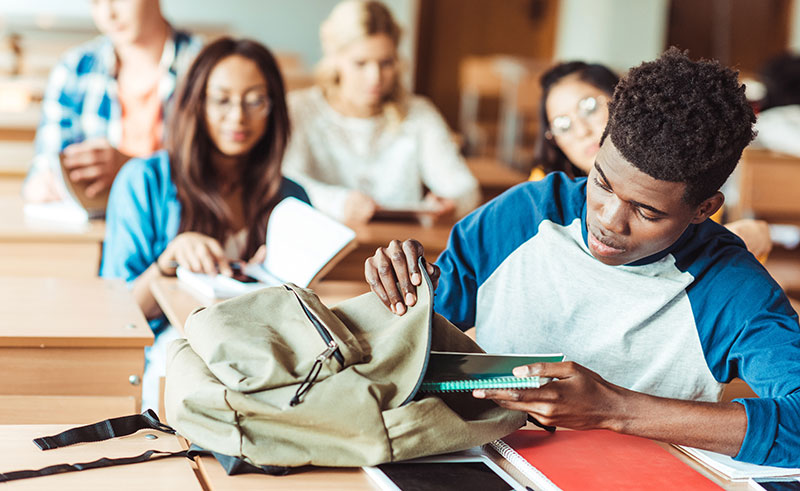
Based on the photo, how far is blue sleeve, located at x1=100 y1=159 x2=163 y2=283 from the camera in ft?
7.22

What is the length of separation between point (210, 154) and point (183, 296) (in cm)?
63

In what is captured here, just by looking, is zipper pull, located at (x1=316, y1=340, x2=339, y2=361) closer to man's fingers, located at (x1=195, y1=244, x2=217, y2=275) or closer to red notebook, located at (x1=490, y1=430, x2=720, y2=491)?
red notebook, located at (x1=490, y1=430, x2=720, y2=491)

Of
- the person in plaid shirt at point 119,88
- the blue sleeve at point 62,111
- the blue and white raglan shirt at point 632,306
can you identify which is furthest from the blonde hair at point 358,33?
the blue and white raglan shirt at point 632,306

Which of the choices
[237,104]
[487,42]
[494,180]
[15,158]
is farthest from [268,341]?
[487,42]

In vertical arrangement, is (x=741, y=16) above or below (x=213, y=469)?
above

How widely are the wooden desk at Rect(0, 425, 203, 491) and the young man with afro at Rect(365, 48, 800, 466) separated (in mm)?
Result: 346

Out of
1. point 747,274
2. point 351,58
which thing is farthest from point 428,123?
point 747,274

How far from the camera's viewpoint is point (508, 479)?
1.09 metres

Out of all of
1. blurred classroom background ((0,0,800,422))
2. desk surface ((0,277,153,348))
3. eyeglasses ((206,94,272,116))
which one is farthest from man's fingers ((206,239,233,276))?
blurred classroom background ((0,0,800,422))

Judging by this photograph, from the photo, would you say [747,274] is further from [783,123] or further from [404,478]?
[783,123]

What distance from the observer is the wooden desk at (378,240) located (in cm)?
265

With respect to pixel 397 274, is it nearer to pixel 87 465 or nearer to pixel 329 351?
pixel 329 351

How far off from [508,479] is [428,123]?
2.48m

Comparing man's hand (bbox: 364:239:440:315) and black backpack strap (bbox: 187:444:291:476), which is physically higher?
man's hand (bbox: 364:239:440:315)
